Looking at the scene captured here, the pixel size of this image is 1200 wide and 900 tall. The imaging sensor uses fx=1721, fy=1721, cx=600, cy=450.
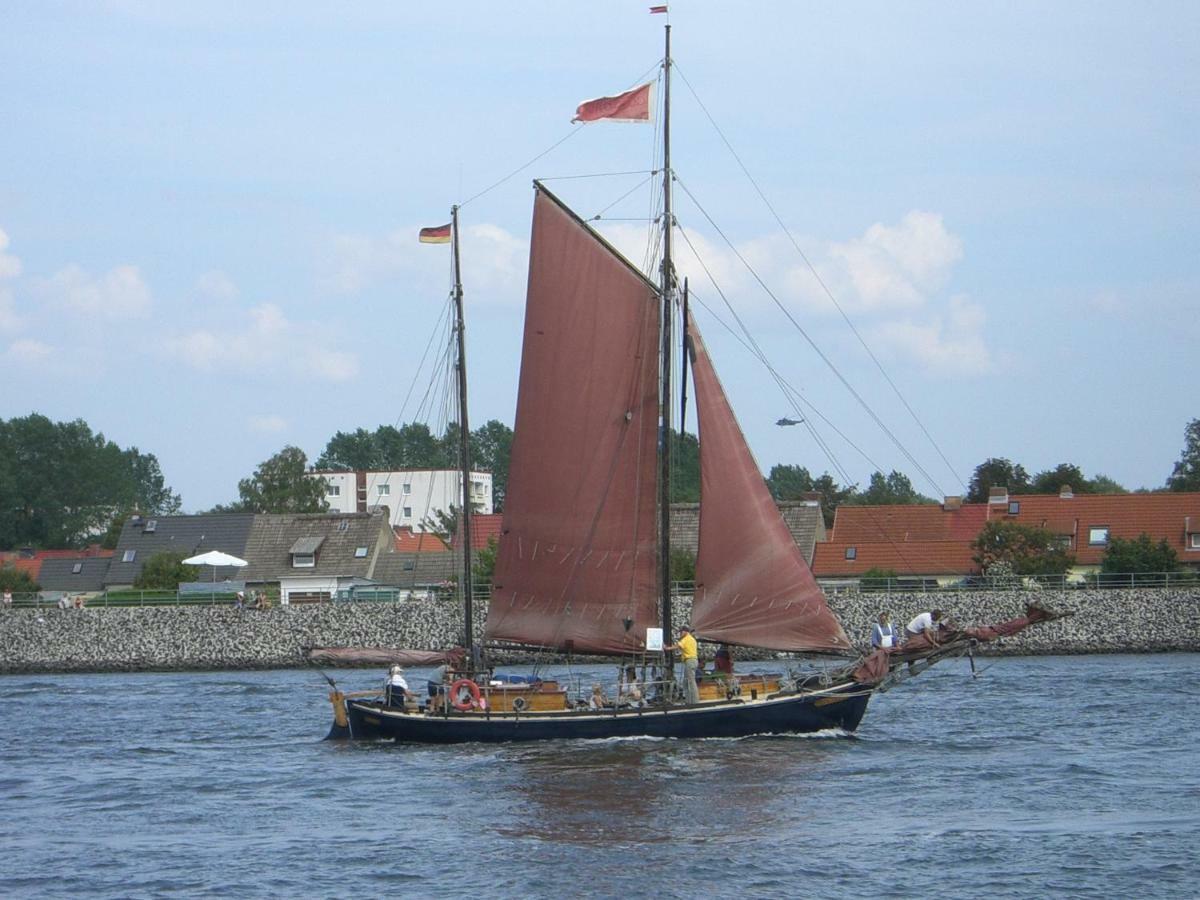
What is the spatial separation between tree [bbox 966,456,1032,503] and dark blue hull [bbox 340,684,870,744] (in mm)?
78391

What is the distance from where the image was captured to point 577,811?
1209 inches

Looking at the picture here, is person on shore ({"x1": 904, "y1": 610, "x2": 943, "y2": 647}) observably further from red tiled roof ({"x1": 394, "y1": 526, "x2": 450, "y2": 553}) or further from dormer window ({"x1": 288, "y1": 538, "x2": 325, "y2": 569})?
red tiled roof ({"x1": 394, "y1": 526, "x2": 450, "y2": 553})

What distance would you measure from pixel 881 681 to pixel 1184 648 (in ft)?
106

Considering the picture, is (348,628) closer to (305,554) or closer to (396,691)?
(305,554)

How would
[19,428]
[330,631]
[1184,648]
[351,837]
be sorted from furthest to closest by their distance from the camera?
1. [19,428]
2. [330,631]
3. [1184,648]
4. [351,837]

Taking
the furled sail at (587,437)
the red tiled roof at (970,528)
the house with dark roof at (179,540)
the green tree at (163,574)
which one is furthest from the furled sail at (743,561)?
the house with dark roof at (179,540)

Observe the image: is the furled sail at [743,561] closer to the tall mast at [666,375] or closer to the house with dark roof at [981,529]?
the tall mast at [666,375]

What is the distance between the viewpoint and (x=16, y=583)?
9781 centimetres

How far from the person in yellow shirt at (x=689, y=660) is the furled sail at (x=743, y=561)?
1.95ft

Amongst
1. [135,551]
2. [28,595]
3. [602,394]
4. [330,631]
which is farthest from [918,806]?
[135,551]

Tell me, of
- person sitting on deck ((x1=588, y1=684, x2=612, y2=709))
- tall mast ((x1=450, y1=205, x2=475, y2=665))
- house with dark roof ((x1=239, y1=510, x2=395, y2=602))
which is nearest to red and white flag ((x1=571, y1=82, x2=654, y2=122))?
tall mast ((x1=450, y1=205, x2=475, y2=665))

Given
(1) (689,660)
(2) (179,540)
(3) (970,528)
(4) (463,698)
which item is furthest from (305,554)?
(1) (689,660)

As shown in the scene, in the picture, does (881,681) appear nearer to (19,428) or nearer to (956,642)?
(956,642)

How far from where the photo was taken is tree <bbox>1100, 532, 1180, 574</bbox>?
2899 inches
